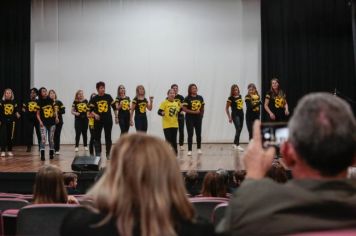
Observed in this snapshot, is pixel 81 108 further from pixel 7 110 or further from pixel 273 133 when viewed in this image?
pixel 273 133

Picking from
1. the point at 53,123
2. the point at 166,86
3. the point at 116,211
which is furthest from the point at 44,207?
the point at 166,86

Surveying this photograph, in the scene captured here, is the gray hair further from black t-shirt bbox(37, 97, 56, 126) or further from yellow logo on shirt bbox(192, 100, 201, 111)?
black t-shirt bbox(37, 97, 56, 126)

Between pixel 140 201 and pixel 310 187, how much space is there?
21.2 inches

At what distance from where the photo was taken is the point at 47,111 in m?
11.0

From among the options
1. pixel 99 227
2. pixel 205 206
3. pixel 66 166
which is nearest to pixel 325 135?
pixel 99 227

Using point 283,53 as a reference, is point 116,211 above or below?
below

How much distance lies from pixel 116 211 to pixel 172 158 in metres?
0.25

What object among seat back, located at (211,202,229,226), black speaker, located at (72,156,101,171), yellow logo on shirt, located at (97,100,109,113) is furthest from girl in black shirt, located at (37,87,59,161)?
seat back, located at (211,202,229,226)

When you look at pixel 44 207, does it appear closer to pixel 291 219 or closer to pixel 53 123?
pixel 291 219

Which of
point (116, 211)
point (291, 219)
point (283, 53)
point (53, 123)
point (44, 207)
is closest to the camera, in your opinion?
point (291, 219)

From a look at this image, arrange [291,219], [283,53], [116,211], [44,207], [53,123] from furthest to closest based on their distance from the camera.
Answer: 1. [283,53]
2. [53,123]
3. [44,207]
4. [116,211]
5. [291,219]

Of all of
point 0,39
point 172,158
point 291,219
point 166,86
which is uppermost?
point 0,39

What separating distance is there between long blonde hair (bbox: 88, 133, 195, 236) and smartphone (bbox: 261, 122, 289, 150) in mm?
308

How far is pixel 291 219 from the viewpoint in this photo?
4.67 feet
